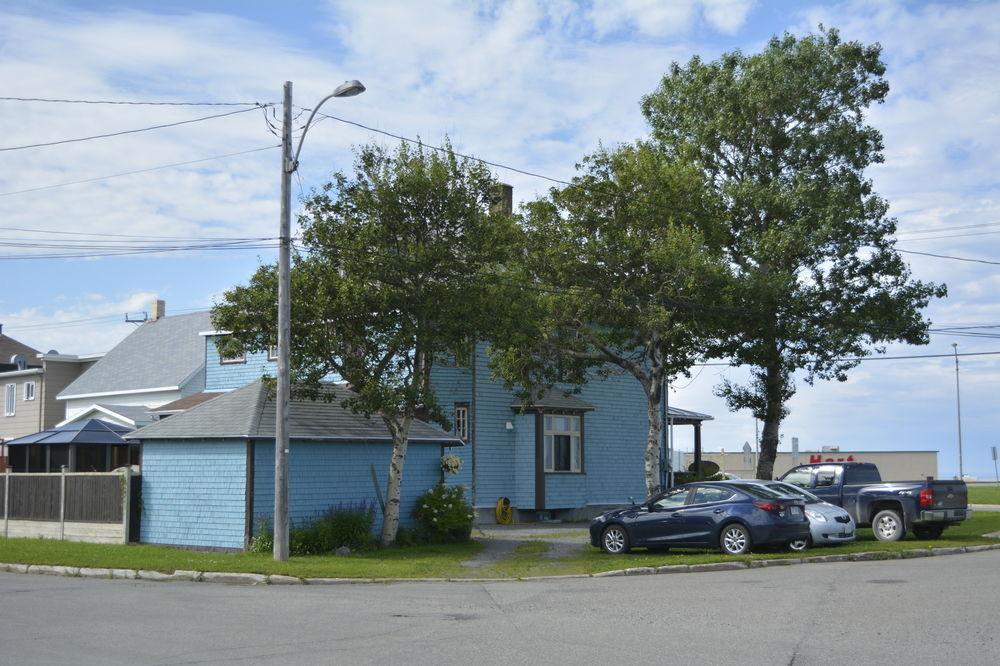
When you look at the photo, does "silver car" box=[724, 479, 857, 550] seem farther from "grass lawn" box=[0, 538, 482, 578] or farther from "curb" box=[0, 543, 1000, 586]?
"grass lawn" box=[0, 538, 482, 578]

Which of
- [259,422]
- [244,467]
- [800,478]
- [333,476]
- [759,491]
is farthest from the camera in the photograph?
[800,478]

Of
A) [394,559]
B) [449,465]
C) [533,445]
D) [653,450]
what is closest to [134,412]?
[533,445]

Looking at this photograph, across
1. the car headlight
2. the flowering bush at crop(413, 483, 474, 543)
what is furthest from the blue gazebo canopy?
the car headlight

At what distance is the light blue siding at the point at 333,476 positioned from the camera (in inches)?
909

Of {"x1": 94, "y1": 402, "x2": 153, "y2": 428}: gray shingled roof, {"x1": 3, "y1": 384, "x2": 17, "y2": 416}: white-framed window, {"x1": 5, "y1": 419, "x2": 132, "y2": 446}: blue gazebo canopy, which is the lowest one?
{"x1": 5, "y1": 419, "x2": 132, "y2": 446}: blue gazebo canopy

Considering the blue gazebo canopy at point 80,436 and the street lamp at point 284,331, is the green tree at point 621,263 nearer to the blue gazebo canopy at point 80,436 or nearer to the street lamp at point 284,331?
the street lamp at point 284,331

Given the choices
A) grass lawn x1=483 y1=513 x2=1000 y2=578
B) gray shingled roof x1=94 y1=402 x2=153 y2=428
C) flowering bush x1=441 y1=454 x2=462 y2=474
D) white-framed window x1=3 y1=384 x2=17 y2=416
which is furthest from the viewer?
white-framed window x1=3 y1=384 x2=17 y2=416

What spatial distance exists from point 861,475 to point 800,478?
1.41 m

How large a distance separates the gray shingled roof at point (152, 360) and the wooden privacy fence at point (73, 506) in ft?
49.0

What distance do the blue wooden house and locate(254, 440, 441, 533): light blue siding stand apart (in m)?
5.18

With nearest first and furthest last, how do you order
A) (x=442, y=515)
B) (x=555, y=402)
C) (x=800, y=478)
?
(x=442, y=515) → (x=800, y=478) → (x=555, y=402)

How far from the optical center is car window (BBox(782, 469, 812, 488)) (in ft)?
84.0

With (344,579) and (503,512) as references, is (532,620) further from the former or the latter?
(503,512)

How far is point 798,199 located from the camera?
109 feet
